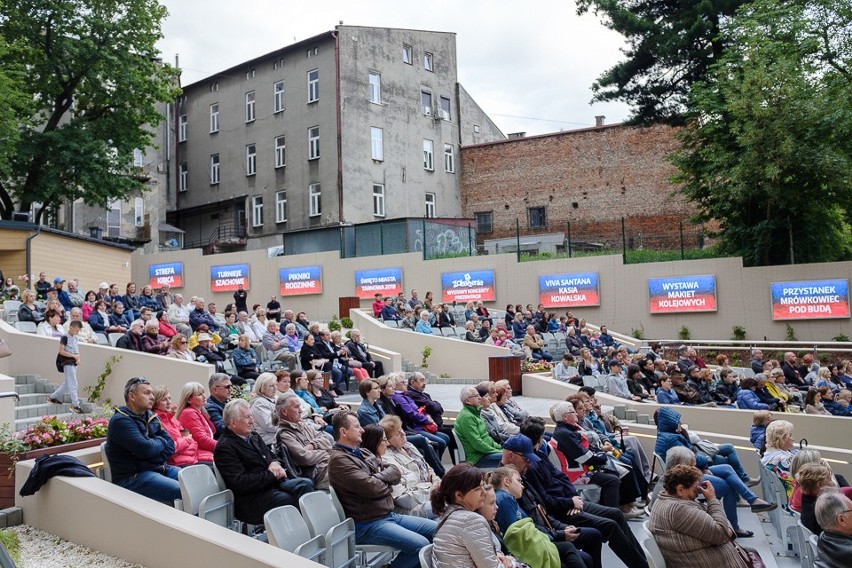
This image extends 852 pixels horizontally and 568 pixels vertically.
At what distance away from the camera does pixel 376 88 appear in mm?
36094

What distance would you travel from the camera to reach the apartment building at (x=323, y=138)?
1368 inches

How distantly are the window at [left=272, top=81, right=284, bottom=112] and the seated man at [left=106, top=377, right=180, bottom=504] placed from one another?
31935 millimetres

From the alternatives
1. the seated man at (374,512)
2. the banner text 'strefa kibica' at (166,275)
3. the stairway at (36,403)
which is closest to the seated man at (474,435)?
the seated man at (374,512)

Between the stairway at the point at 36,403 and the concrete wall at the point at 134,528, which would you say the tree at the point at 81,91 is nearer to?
the stairway at the point at 36,403

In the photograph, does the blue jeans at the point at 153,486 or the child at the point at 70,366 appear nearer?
the blue jeans at the point at 153,486

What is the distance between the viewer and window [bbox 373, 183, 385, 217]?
3569 centimetres

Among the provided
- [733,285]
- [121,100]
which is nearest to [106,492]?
[733,285]

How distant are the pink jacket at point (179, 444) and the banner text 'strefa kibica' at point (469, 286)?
1985 centimetres

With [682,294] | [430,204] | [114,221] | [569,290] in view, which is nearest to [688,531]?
[682,294]

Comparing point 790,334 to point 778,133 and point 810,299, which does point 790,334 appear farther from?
point 778,133

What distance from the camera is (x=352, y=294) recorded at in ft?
93.7

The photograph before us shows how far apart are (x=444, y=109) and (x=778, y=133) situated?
21.5 m

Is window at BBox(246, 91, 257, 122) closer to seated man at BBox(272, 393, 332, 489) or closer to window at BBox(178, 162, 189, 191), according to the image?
window at BBox(178, 162, 189, 191)

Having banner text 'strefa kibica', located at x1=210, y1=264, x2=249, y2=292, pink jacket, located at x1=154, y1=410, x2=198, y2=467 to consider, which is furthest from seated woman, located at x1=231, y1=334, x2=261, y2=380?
banner text 'strefa kibica', located at x1=210, y1=264, x2=249, y2=292
